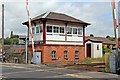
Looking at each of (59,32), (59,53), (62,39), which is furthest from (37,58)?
(59,32)

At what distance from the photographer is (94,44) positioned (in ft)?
147

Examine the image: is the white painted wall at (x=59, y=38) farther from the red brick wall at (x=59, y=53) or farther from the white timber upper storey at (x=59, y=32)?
the red brick wall at (x=59, y=53)

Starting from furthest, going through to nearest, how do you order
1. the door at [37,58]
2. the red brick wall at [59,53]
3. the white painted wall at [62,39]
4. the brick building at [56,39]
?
the white painted wall at [62,39]
the brick building at [56,39]
the red brick wall at [59,53]
the door at [37,58]

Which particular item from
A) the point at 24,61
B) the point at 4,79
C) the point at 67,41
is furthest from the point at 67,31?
the point at 4,79

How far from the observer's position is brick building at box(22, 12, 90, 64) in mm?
31575

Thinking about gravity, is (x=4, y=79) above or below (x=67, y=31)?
below

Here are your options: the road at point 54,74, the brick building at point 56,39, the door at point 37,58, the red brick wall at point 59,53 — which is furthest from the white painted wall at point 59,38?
the road at point 54,74

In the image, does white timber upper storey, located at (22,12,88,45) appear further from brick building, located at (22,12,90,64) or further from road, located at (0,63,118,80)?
road, located at (0,63,118,80)

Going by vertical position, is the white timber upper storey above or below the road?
above

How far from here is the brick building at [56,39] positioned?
3158 centimetres

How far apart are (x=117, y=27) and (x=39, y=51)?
16.1m

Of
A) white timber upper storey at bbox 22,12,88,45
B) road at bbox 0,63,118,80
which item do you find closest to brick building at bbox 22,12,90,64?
white timber upper storey at bbox 22,12,88,45

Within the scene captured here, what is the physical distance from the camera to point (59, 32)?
110ft

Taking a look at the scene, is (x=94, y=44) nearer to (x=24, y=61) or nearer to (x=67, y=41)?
(x=67, y=41)
